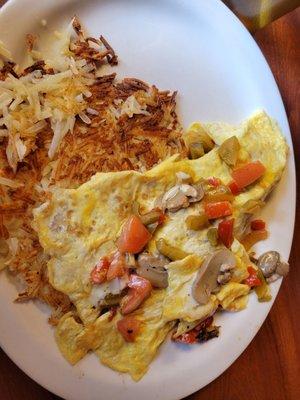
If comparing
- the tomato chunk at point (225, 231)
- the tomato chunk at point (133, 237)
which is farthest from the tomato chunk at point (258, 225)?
the tomato chunk at point (133, 237)

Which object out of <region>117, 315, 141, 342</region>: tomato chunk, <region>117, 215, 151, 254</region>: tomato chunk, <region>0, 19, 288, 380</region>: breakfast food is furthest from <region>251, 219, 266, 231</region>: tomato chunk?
<region>117, 315, 141, 342</region>: tomato chunk

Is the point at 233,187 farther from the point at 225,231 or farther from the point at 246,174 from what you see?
the point at 225,231

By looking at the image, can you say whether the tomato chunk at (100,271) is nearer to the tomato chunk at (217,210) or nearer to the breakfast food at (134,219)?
the breakfast food at (134,219)

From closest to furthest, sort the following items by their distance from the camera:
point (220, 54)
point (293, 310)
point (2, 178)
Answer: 1. point (2, 178)
2. point (220, 54)
3. point (293, 310)

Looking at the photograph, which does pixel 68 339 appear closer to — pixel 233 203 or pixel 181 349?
pixel 181 349

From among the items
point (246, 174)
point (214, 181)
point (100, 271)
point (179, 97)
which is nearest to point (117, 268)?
point (100, 271)

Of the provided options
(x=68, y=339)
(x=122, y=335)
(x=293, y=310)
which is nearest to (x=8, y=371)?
(x=68, y=339)

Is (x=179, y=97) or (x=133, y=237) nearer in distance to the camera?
(x=133, y=237)
